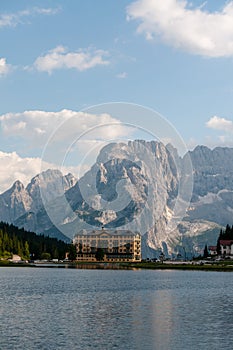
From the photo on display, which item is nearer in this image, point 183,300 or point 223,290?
point 183,300

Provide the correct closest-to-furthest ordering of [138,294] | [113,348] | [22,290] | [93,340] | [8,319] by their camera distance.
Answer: [113,348], [93,340], [8,319], [138,294], [22,290]

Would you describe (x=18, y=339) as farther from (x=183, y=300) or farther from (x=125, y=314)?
(x=183, y=300)

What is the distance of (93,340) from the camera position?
58.8m

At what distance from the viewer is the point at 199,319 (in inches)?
2899

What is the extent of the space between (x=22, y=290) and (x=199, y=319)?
56.6 metres

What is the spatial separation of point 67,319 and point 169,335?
55.8ft

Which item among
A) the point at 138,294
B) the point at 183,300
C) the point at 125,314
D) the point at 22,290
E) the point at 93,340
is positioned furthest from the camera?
the point at 22,290

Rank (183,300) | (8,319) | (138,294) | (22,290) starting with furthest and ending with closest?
(22,290) → (138,294) → (183,300) → (8,319)

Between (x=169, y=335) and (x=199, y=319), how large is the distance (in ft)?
43.0

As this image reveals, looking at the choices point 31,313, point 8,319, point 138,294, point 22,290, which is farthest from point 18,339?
point 22,290

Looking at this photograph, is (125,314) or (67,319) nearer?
(67,319)

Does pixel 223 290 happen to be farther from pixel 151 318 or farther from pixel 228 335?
pixel 228 335

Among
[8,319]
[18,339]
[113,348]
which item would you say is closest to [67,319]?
[8,319]

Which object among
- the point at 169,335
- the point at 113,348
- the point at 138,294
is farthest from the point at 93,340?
the point at 138,294
